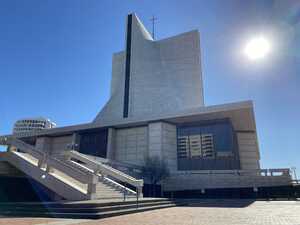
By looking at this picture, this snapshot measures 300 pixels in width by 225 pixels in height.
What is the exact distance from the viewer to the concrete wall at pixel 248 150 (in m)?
34.4

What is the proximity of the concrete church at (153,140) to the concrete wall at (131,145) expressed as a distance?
5.2 inches

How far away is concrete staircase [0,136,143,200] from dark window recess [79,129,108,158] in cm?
1728

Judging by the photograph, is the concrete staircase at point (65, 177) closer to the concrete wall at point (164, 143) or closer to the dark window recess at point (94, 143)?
the concrete wall at point (164, 143)

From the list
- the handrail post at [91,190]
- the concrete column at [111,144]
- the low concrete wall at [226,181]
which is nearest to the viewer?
the handrail post at [91,190]

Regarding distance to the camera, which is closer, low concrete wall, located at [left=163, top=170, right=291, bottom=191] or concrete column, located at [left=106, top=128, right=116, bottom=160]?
low concrete wall, located at [left=163, top=170, right=291, bottom=191]

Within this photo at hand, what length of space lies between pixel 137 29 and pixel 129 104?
56.3ft

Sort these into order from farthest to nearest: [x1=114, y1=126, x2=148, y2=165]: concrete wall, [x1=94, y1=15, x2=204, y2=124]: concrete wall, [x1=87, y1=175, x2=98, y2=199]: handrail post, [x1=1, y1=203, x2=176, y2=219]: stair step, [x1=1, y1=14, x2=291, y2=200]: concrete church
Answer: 1. [x1=94, y1=15, x2=204, y2=124]: concrete wall
2. [x1=114, y1=126, x2=148, y2=165]: concrete wall
3. [x1=1, y1=14, x2=291, y2=200]: concrete church
4. [x1=87, y1=175, x2=98, y2=199]: handrail post
5. [x1=1, y1=203, x2=176, y2=219]: stair step

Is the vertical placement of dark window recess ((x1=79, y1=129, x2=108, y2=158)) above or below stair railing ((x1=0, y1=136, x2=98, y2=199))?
above

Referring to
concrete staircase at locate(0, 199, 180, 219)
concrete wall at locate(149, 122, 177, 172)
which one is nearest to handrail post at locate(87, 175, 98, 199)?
concrete staircase at locate(0, 199, 180, 219)

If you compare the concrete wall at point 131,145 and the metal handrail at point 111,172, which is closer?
the metal handrail at point 111,172

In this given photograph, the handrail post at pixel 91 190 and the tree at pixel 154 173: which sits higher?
the tree at pixel 154 173

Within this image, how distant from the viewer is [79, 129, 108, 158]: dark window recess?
34719mm

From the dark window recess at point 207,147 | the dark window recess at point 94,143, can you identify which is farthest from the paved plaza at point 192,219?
the dark window recess at point 94,143

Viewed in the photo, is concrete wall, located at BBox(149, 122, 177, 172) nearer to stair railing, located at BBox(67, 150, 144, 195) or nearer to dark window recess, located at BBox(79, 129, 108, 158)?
dark window recess, located at BBox(79, 129, 108, 158)
